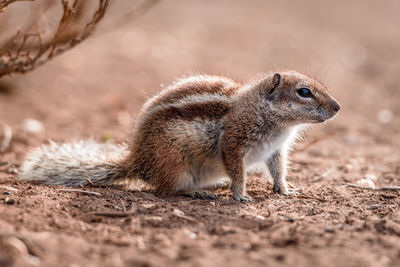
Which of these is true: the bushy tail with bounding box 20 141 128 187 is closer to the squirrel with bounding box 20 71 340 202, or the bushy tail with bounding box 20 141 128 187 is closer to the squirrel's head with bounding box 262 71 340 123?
the squirrel with bounding box 20 71 340 202

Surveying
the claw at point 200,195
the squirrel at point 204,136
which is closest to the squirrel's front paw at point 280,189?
the squirrel at point 204,136

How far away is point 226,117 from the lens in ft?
16.3

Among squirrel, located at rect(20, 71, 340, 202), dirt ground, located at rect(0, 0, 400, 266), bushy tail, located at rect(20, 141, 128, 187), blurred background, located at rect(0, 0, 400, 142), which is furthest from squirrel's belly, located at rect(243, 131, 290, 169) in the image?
bushy tail, located at rect(20, 141, 128, 187)

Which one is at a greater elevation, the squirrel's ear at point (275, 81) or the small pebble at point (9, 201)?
the squirrel's ear at point (275, 81)

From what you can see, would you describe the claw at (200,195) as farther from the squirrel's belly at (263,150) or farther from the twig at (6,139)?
the twig at (6,139)

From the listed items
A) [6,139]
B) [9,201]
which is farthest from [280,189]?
[6,139]

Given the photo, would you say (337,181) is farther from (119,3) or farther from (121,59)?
(119,3)

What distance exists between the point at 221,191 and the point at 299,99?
1.24 meters

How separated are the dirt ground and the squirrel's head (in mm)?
763

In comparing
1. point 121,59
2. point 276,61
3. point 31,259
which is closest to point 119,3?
point 121,59

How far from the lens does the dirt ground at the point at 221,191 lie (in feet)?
11.0

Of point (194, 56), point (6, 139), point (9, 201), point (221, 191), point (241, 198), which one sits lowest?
point (6, 139)

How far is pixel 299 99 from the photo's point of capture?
16.7 feet

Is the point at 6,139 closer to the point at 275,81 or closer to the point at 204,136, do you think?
the point at 204,136
